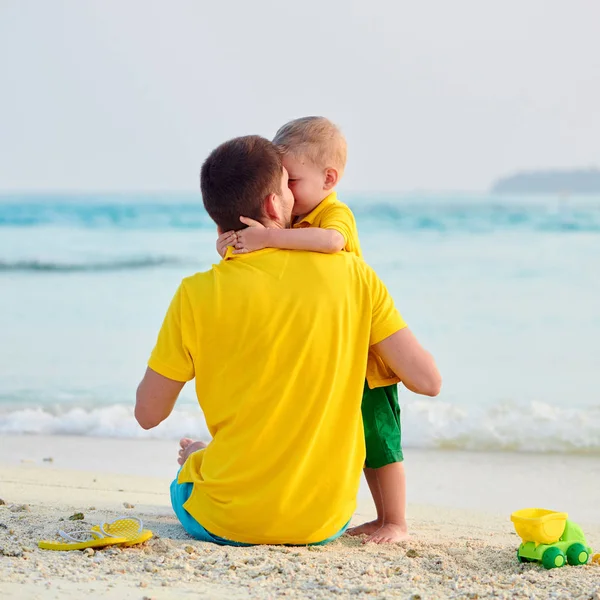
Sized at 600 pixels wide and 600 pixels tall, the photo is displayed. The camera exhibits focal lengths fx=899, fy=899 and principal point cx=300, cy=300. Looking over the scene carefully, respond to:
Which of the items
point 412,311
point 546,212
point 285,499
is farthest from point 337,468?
point 546,212

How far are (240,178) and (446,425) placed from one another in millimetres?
3374

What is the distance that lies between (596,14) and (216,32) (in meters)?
9.06

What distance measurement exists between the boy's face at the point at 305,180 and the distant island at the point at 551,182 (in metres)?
19.9

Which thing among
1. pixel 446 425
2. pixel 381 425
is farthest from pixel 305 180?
pixel 446 425

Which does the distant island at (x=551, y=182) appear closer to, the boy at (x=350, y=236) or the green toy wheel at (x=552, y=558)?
the boy at (x=350, y=236)

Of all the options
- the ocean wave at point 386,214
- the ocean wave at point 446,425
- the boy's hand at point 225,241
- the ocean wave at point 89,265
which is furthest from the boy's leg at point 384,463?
the ocean wave at point 386,214

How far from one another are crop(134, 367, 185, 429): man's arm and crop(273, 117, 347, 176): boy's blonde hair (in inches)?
33.1

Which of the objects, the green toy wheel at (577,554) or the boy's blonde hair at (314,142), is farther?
the boy's blonde hair at (314,142)

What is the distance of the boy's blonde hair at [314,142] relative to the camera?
9.28 feet

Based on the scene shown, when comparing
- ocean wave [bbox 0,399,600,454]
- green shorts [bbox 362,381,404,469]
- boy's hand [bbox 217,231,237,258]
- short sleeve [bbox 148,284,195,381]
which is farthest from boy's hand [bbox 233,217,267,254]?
ocean wave [bbox 0,399,600,454]

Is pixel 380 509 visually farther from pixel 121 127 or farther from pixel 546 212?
pixel 121 127

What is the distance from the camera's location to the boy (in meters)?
2.72

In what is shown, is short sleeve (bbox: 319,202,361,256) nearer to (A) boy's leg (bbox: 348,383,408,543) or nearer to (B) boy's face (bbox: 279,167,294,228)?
(B) boy's face (bbox: 279,167,294,228)

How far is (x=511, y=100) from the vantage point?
22.2 metres
